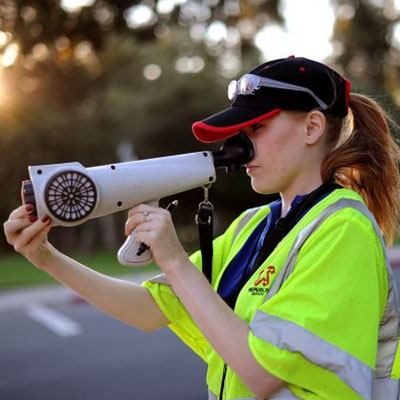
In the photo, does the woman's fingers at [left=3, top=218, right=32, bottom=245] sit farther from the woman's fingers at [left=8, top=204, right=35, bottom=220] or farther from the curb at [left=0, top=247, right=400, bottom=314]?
the curb at [left=0, top=247, right=400, bottom=314]

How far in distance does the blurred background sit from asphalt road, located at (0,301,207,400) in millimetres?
109

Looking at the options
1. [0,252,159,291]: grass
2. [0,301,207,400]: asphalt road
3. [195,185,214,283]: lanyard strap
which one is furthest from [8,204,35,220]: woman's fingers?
[0,252,159,291]: grass

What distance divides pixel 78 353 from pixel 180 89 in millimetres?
14779

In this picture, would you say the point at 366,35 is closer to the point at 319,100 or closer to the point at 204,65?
the point at 204,65

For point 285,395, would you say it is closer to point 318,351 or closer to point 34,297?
point 318,351

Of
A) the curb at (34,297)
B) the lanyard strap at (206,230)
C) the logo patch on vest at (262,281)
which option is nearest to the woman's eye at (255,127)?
the lanyard strap at (206,230)

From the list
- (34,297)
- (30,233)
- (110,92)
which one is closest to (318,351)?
(30,233)

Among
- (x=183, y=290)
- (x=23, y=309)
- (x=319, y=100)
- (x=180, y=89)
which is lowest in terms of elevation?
(x=23, y=309)

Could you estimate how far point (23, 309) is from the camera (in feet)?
35.0

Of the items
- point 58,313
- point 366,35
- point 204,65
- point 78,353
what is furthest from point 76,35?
point 366,35

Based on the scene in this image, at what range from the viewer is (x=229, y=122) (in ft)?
6.64

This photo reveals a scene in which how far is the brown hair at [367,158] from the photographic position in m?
2.03

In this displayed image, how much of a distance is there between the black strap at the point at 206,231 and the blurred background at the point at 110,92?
421cm

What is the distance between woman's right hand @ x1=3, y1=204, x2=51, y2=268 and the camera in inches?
76.2
